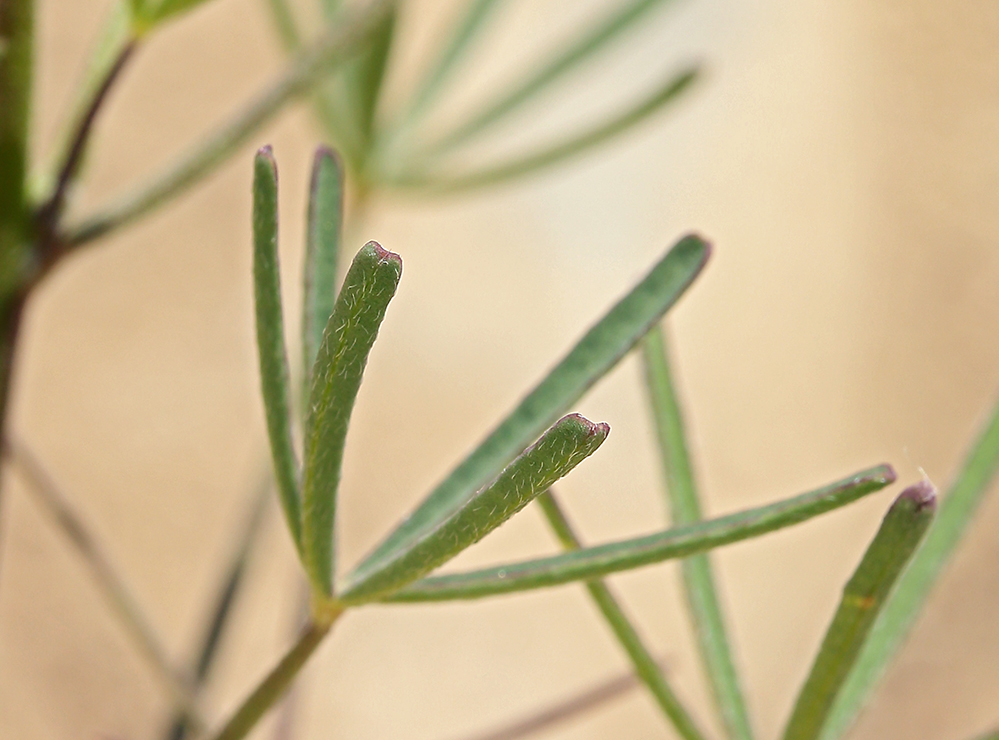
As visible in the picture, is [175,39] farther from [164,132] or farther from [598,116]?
[598,116]

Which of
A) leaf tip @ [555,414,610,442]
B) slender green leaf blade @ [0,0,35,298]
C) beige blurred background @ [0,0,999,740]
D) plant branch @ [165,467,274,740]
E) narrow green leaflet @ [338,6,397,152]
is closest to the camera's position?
leaf tip @ [555,414,610,442]

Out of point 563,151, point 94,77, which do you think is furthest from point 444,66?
point 94,77

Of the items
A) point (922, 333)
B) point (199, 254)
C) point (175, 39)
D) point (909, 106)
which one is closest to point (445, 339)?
point (199, 254)

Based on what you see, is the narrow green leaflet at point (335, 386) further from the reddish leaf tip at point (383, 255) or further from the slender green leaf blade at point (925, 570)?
the slender green leaf blade at point (925, 570)

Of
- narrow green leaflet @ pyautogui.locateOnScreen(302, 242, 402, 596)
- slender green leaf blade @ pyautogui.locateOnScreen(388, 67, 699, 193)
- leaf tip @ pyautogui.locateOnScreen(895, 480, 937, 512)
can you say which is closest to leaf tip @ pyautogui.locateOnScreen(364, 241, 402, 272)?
narrow green leaflet @ pyautogui.locateOnScreen(302, 242, 402, 596)

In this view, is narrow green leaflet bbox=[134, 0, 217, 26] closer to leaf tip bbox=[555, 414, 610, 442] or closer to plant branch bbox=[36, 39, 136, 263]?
plant branch bbox=[36, 39, 136, 263]

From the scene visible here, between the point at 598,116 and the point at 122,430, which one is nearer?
the point at 122,430
